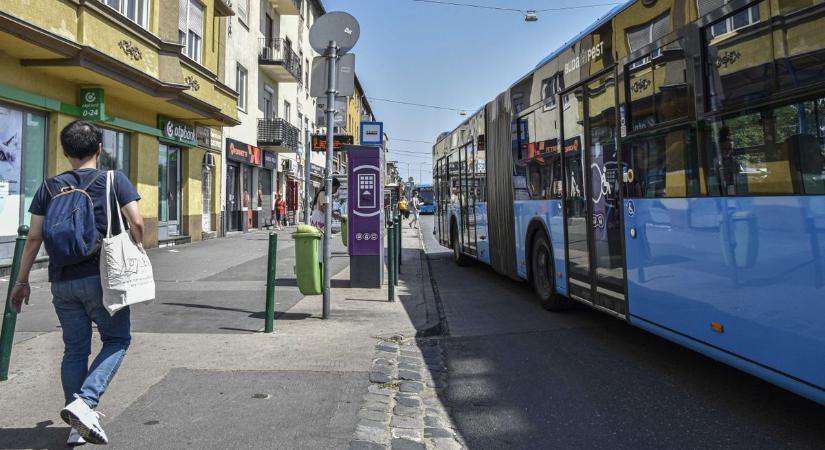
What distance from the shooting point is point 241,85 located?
24.9 metres

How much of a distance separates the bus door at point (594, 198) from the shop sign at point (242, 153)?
1820 cm

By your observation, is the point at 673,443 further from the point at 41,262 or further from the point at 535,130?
the point at 41,262

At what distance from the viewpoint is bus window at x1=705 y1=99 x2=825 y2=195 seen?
323 cm

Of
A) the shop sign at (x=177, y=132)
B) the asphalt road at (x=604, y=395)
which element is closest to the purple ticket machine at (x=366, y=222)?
the asphalt road at (x=604, y=395)

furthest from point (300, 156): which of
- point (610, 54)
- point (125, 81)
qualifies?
point (610, 54)

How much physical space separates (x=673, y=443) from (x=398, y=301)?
17.0 ft

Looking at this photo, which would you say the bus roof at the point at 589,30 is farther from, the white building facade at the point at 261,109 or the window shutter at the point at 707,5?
the white building facade at the point at 261,109

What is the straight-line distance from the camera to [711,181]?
4.02 metres

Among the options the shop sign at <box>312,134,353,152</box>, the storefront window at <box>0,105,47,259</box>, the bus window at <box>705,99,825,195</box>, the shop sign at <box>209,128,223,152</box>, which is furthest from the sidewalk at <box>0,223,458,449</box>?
the shop sign at <box>209,128,223,152</box>

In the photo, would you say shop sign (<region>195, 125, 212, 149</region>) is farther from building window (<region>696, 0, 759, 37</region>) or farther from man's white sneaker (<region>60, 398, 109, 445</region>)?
building window (<region>696, 0, 759, 37</region>)

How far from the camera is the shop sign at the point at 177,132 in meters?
17.0

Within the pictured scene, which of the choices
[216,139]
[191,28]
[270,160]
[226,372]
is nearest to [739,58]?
[226,372]

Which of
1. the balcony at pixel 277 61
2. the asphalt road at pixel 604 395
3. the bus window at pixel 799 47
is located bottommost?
the asphalt road at pixel 604 395

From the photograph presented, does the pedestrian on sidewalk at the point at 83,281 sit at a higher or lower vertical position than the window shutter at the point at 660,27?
lower
